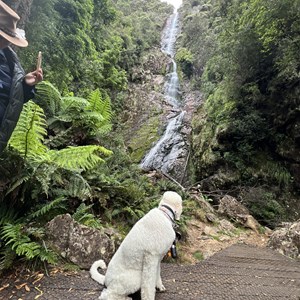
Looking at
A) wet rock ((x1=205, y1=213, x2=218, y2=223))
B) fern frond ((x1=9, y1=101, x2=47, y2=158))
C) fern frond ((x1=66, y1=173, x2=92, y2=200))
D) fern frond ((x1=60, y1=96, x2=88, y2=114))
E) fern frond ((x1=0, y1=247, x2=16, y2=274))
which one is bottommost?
wet rock ((x1=205, y1=213, x2=218, y2=223))

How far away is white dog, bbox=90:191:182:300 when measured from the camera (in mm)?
2410

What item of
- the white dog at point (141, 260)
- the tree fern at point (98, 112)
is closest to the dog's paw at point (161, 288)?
the white dog at point (141, 260)

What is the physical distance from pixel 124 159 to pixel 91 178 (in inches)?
115

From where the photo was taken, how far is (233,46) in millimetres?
10562

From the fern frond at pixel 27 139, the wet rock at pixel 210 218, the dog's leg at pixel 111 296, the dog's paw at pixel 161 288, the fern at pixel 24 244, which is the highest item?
the fern frond at pixel 27 139

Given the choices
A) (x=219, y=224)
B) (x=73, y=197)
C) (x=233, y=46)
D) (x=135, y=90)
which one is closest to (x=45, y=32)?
(x=73, y=197)

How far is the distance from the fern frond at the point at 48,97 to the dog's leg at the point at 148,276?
4538mm

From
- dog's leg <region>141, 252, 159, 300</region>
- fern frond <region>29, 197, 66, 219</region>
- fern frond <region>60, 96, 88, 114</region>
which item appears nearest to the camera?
dog's leg <region>141, 252, 159, 300</region>

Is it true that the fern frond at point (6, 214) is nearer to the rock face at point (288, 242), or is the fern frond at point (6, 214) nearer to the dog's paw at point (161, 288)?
the dog's paw at point (161, 288)

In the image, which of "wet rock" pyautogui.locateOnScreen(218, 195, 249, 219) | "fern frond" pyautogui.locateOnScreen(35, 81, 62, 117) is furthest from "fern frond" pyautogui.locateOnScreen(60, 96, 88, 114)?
"wet rock" pyautogui.locateOnScreen(218, 195, 249, 219)

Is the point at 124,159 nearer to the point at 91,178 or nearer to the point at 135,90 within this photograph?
the point at 91,178

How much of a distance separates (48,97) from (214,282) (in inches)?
191

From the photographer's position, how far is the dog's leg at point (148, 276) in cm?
239

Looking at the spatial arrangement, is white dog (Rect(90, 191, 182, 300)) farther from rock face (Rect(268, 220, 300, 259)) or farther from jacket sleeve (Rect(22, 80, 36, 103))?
rock face (Rect(268, 220, 300, 259))
